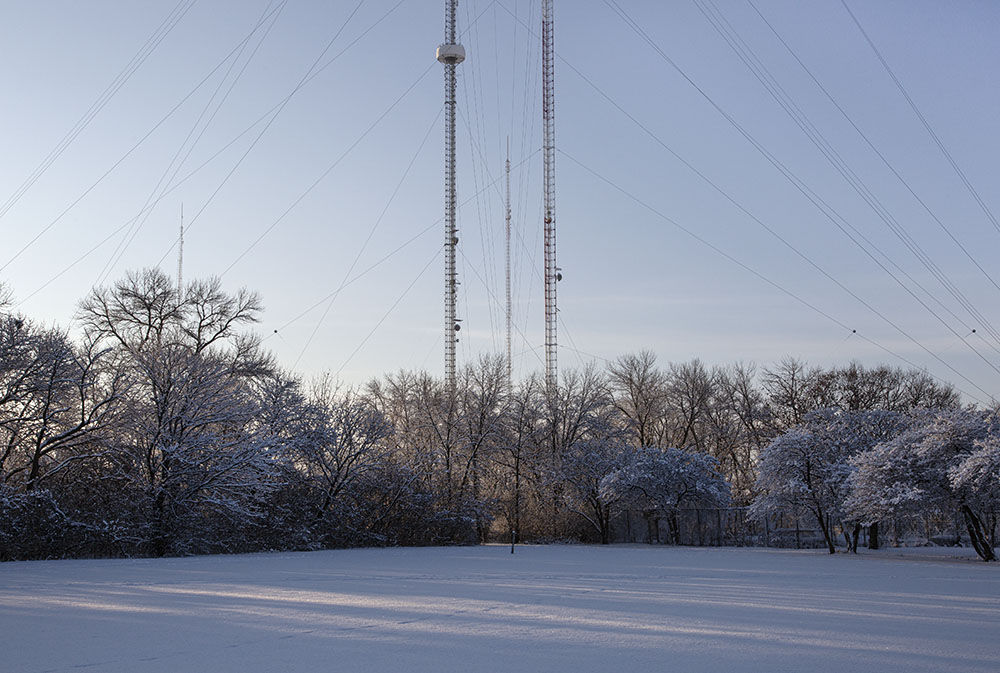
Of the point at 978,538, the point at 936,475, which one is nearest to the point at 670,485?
the point at 978,538

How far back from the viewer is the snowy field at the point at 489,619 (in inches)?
356

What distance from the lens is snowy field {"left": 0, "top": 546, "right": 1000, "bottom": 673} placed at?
905cm

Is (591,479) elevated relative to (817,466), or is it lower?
lower

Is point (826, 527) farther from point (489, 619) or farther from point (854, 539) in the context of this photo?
point (489, 619)

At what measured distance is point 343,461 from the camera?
33.3 m

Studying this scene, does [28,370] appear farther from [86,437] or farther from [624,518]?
[624,518]

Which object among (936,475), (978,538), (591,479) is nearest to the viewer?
(936,475)

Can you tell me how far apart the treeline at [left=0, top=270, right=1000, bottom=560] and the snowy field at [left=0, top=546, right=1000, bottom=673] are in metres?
4.11

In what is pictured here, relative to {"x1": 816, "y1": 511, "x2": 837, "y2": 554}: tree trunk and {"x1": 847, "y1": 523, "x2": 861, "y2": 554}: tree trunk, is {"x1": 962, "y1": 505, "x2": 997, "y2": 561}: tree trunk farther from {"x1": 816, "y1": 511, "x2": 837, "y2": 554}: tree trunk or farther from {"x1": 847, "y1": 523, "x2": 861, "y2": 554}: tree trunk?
{"x1": 816, "y1": 511, "x2": 837, "y2": 554}: tree trunk

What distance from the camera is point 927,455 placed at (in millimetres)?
25438

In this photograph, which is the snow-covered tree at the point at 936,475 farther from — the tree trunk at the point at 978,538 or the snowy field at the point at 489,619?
the snowy field at the point at 489,619

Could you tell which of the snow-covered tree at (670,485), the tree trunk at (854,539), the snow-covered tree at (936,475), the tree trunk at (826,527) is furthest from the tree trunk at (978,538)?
the snow-covered tree at (670,485)

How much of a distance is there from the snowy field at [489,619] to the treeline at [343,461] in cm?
411

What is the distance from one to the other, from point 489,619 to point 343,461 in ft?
72.5
